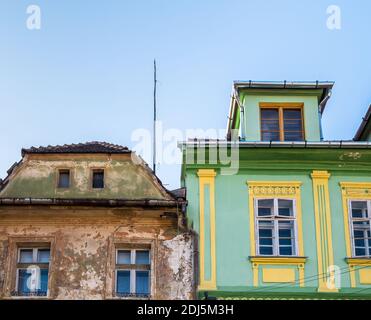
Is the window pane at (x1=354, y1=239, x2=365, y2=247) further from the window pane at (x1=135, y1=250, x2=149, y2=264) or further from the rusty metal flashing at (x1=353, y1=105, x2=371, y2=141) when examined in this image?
the window pane at (x1=135, y1=250, x2=149, y2=264)

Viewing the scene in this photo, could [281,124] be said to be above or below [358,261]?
above

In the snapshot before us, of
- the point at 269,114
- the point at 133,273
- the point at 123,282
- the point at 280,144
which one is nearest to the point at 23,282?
the point at 123,282

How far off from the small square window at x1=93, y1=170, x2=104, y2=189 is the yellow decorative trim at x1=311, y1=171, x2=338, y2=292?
4.89 metres

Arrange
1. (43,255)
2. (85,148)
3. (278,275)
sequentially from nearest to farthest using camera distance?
(278,275) → (43,255) → (85,148)

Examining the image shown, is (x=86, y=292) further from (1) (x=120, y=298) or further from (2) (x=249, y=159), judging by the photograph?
(2) (x=249, y=159)

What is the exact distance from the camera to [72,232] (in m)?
19.8

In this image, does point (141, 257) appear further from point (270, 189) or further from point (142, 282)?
point (270, 189)

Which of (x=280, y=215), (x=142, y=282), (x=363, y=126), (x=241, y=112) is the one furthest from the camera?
(x=363, y=126)

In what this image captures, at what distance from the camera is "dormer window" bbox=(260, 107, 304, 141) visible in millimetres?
21391

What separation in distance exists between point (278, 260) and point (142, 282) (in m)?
3.05

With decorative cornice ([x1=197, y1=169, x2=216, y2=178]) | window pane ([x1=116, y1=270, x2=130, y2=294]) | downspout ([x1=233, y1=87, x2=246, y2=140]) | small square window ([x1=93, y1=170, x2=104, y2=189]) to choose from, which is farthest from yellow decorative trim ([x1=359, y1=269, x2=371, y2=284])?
small square window ([x1=93, y1=170, x2=104, y2=189])

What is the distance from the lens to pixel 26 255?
19.9 metres
